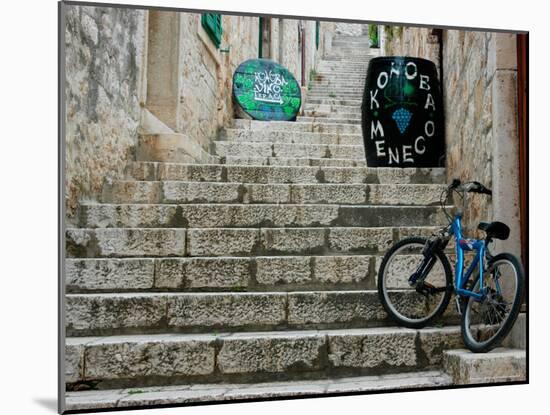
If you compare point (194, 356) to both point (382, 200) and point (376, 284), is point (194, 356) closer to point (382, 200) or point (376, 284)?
point (376, 284)

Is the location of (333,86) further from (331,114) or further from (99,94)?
(99,94)

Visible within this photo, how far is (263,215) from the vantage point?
3779mm

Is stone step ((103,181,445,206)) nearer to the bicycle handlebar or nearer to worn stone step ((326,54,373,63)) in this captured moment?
the bicycle handlebar

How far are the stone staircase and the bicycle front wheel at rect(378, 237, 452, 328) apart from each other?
0.07m

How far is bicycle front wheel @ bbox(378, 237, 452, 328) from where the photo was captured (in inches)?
128

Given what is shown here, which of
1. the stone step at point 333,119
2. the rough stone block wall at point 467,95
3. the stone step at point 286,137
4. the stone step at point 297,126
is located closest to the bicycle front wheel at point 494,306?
the rough stone block wall at point 467,95

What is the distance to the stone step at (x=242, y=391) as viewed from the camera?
2.77 metres

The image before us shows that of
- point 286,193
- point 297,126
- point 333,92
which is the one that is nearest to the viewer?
point 286,193

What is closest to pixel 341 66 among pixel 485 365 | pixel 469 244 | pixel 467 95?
pixel 467 95

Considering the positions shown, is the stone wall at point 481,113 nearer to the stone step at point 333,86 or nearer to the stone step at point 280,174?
the stone step at point 280,174

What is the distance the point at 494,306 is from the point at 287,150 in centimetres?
235

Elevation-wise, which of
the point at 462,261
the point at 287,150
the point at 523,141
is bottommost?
the point at 462,261

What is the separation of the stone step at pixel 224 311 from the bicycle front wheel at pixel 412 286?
0.5 inches

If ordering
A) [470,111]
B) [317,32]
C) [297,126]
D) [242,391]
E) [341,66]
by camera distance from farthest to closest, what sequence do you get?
[341,66]
[297,126]
[317,32]
[470,111]
[242,391]
